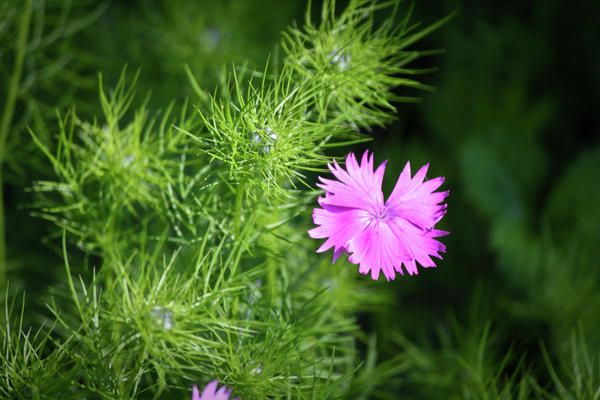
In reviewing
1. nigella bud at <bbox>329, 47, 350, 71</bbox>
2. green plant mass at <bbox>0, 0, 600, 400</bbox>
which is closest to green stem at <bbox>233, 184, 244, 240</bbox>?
green plant mass at <bbox>0, 0, 600, 400</bbox>

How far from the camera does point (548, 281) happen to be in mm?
899

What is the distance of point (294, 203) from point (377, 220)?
153mm

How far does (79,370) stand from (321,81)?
278 mm

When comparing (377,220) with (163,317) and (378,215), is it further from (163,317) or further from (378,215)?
(163,317)

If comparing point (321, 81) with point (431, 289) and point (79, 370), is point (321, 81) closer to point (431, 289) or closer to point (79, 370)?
point (79, 370)

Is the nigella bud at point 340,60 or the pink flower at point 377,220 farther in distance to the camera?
the nigella bud at point 340,60

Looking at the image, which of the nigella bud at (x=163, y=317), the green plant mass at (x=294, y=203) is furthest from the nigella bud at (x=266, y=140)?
the nigella bud at (x=163, y=317)

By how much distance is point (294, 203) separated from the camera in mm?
580

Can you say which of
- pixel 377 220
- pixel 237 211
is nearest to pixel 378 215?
pixel 377 220

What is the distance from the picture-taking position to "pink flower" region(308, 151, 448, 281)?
416 mm

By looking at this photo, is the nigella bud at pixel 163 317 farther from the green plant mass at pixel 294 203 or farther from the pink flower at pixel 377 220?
the pink flower at pixel 377 220

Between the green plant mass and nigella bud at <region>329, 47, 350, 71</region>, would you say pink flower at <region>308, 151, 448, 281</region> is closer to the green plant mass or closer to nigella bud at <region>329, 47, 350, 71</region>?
the green plant mass

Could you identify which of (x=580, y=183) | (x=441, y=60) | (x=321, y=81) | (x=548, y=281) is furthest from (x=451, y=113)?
(x=321, y=81)

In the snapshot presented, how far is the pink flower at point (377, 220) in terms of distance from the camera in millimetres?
416
